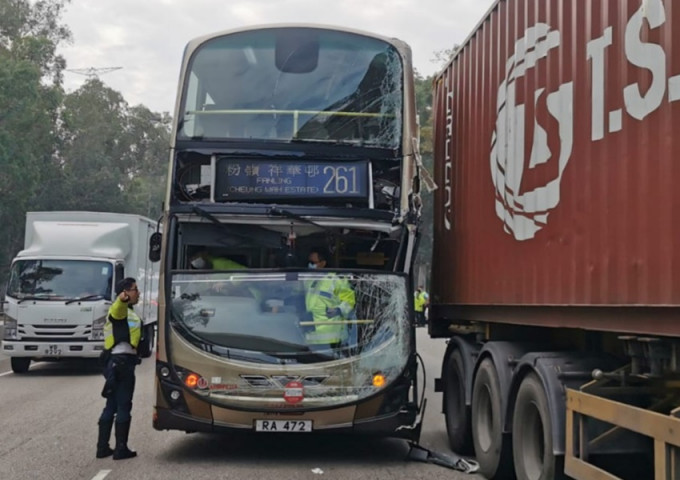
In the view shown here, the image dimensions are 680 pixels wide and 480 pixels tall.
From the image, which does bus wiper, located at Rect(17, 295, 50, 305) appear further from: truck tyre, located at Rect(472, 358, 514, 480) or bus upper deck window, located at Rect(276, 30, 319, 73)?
truck tyre, located at Rect(472, 358, 514, 480)

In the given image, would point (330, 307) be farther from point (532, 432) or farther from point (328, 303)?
point (532, 432)

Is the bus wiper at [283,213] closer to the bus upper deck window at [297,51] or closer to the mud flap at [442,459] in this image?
the bus upper deck window at [297,51]

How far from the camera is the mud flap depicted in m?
8.34

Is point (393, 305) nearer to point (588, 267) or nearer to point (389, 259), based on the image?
point (389, 259)

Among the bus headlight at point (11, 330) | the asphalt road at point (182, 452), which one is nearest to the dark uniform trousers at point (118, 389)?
the asphalt road at point (182, 452)

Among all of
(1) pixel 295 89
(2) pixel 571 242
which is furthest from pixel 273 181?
(2) pixel 571 242

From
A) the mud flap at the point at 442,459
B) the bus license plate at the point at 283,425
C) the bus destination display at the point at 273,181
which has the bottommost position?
the mud flap at the point at 442,459

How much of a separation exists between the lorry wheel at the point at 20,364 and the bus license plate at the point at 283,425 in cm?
1042

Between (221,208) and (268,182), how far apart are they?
0.57 meters

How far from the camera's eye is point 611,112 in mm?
5621

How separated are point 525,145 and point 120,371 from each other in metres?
4.60

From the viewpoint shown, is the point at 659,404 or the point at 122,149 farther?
the point at 122,149

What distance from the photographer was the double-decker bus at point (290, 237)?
8359 mm

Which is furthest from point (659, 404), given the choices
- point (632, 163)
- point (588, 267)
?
point (632, 163)
